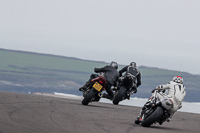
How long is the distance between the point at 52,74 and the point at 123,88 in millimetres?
63955

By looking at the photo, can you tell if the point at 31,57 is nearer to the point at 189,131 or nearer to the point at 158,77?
the point at 158,77

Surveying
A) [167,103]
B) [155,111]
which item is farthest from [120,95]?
[155,111]

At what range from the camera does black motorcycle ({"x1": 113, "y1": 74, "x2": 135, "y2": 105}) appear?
18812 millimetres

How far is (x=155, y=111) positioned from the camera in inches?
461

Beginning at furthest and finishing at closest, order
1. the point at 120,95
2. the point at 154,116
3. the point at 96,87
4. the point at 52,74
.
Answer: the point at 52,74
the point at 120,95
the point at 96,87
the point at 154,116

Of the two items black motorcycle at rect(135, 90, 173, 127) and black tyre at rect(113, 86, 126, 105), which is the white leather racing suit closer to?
black motorcycle at rect(135, 90, 173, 127)

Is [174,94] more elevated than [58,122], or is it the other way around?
[174,94]

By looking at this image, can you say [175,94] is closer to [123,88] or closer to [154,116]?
[154,116]

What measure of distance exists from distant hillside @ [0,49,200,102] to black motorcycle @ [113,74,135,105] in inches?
1446

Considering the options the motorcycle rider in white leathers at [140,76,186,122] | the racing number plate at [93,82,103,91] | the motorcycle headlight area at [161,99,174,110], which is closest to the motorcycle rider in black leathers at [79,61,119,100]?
the racing number plate at [93,82,103,91]

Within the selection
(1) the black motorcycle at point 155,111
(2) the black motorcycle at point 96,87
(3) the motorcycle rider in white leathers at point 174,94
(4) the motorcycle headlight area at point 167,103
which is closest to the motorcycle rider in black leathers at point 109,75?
(2) the black motorcycle at point 96,87

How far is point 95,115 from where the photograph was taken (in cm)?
1354

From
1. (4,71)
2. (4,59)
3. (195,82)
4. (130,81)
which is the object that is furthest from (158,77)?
(130,81)

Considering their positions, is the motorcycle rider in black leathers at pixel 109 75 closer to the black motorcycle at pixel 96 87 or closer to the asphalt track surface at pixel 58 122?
the black motorcycle at pixel 96 87
